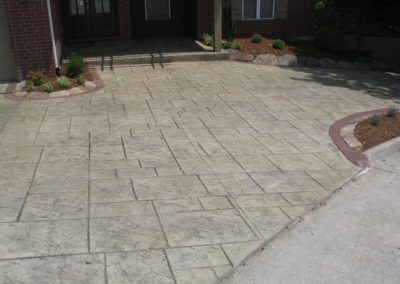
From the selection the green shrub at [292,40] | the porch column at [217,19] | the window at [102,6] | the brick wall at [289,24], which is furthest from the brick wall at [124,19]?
the green shrub at [292,40]

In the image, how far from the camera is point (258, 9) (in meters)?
15.4

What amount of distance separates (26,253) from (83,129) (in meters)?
3.42

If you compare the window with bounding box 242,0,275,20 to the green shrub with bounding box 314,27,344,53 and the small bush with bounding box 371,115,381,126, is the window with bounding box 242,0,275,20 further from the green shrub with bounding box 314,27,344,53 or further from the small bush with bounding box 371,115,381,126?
the small bush with bounding box 371,115,381,126

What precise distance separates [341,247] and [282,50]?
9907mm

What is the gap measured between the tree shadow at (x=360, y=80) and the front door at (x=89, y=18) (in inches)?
232

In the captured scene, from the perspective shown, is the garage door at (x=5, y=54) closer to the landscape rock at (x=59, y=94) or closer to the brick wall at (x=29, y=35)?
the brick wall at (x=29, y=35)

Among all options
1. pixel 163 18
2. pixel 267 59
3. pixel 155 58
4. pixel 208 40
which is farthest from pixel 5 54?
pixel 163 18

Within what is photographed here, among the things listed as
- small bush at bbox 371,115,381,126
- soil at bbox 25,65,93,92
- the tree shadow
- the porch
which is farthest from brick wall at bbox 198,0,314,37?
small bush at bbox 371,115,381,126

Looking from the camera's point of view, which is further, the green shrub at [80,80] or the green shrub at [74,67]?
the green shrub at [74,67]

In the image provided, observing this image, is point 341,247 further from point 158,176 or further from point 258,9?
point 258,9

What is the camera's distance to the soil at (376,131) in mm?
6996

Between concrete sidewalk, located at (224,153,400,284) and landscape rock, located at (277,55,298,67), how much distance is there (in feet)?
25.2

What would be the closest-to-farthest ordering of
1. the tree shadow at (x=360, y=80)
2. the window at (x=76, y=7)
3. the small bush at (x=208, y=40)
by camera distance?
1. the tree shadow at (x=360, y=80)
2. the small bush at (x=208, y=40)
3. the window at (x=76, y=7)

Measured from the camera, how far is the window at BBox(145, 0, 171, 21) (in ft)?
49.4
